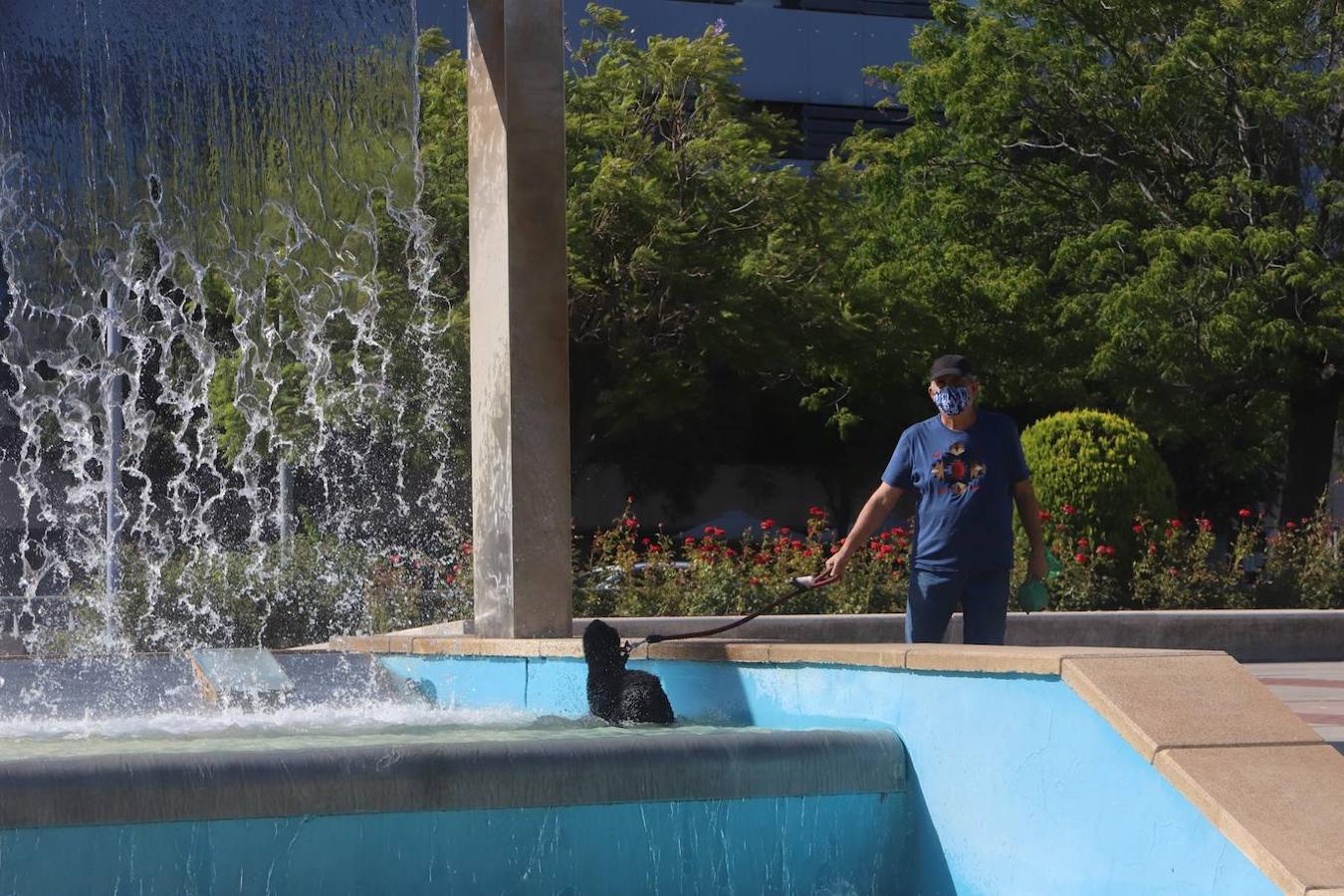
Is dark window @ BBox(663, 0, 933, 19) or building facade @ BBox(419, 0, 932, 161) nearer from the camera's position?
building facade @ BBox(419, 0, 932, 161)

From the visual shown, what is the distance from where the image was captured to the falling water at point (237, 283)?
1193 centimetres

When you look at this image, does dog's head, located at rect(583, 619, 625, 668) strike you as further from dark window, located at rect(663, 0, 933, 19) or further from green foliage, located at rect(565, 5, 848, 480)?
dark window, located at rect(663, 0, 933, 19)

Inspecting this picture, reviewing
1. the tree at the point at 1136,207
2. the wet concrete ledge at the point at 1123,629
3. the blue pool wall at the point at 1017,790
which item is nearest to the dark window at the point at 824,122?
the tree at the point at 1136,207

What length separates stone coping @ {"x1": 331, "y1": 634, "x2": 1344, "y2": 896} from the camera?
13.6ft

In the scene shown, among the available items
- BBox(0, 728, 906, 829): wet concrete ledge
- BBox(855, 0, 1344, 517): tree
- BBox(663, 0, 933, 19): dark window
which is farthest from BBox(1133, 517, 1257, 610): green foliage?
BBox(663, 0, 933, 19): dark window

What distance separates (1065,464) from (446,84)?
11132 mm

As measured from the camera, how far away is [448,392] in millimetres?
21406

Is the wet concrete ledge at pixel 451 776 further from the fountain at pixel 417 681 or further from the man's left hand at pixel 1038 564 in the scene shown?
the man's left hand at pixel 1038 564

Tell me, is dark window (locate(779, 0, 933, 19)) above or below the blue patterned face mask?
above

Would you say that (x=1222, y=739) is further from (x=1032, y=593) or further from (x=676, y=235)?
(x=676, y=235)

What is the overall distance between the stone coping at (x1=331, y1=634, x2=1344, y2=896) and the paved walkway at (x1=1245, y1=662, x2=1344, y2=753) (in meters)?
2.75

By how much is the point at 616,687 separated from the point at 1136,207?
19.8 meters

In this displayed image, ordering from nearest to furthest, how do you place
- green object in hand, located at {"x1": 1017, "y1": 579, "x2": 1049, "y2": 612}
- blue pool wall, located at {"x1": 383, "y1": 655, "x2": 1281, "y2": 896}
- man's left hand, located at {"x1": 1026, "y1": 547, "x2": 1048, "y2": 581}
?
blue pool wall, located at {"x1": 383, "y1": 655, "x2": 1281, "y2": 896}, green object in hand, located at {"x1": 1017, "y1": 579, "x2": 1049, "y2": 612}, man's left hand, located at {"x1": 1026, "y1": 547, "x2": 1048, "y2": 581}

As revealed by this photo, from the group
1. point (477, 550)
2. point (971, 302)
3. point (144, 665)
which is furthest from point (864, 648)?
point (971, 302)
